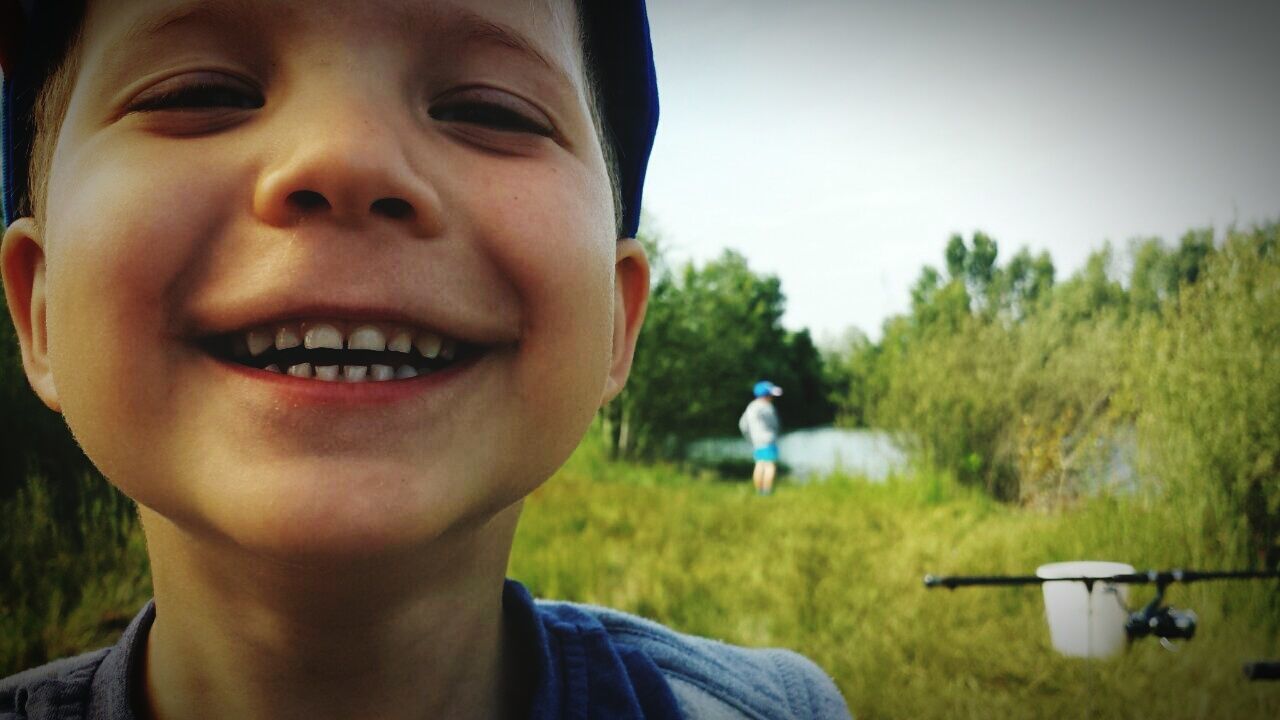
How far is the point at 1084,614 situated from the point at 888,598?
93cm

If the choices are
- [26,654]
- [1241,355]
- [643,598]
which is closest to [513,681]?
[26,654]

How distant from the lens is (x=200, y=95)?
1.98 feet

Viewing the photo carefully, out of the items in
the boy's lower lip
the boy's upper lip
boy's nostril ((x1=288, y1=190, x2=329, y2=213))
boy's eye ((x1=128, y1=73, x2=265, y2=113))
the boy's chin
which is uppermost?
boy's eye ((x1=128, y1=73, x2=265, y2=113))

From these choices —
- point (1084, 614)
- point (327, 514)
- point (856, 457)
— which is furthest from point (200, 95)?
point (856, 457)

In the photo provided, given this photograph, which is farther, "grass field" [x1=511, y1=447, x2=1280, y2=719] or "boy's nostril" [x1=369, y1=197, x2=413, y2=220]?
"grass field" [x1=511, y1=447, x2=1280, y2=719]

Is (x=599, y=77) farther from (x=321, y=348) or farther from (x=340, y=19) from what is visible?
(x=321, y=348)

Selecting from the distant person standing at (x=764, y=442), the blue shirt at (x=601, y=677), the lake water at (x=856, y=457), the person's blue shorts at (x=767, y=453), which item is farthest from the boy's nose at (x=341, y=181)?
the person's blue shorts at (x=767, y=453)

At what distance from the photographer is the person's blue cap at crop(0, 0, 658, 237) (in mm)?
754

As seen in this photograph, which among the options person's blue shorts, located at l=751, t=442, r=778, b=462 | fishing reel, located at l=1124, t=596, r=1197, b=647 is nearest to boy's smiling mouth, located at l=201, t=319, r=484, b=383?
fishing reel, located at l=1124, t=596, r=1197, b=647

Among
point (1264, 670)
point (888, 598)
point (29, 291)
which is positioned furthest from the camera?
point (888, 598)

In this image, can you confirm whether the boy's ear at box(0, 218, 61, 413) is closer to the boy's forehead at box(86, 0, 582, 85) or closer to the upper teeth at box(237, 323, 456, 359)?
the boy's forehead at box(86, 0, 582, 85)

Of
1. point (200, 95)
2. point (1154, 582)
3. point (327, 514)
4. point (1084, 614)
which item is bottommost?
point (1084, 614)

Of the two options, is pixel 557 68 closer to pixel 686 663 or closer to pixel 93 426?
pixel 93 426

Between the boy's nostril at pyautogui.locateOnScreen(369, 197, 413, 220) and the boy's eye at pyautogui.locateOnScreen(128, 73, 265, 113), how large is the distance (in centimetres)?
15
